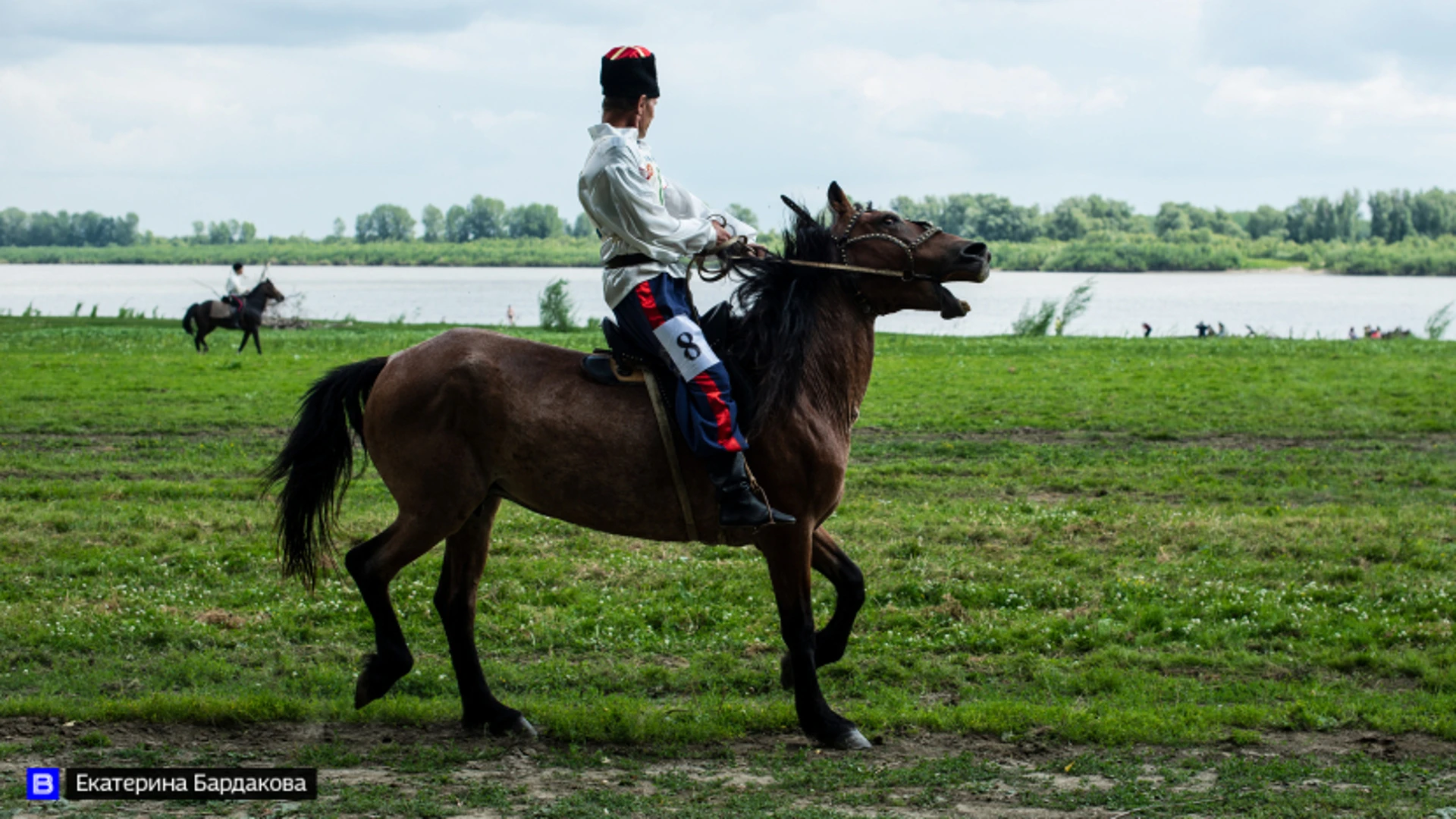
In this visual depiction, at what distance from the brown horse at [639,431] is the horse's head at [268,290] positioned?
75.2 feet

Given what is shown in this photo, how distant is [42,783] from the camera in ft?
15.6

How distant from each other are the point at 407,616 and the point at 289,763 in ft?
7.35

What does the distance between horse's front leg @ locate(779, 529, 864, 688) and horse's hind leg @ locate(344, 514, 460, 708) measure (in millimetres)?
1726

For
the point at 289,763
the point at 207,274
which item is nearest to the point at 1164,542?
the point at 289,763

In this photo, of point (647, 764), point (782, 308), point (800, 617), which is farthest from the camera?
point (782, 308)

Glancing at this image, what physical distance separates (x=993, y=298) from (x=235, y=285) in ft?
165

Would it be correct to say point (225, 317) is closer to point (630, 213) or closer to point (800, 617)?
point (630, 213)

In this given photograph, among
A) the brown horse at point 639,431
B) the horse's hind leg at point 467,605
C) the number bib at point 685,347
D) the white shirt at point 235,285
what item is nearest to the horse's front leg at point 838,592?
the brown horse at point 639,431

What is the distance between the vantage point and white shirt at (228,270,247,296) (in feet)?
89.6

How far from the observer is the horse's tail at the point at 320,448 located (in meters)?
5.97

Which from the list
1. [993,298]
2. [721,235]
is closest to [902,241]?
[721,235]

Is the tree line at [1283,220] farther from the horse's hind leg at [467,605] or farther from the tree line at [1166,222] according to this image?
the horse's hind leg at [467,605]

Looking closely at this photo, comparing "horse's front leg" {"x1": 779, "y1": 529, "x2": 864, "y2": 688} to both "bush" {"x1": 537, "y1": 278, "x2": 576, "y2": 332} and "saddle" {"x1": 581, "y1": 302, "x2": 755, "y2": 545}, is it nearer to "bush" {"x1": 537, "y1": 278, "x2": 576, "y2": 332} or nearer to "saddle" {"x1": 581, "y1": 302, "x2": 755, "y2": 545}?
"saddle" {"x1": 581, "y1": 302, "x2": 755, "y2": 545}

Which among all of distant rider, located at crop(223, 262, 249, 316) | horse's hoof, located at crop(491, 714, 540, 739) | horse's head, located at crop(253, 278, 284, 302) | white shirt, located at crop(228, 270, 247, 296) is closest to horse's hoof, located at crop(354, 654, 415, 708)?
horse's hoof, located at crop(491, 714, 540, 739)
